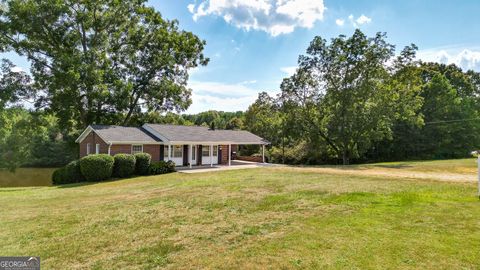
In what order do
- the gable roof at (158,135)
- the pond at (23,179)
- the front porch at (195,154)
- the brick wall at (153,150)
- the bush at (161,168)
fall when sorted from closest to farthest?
the bush at (161,168), the gable roof at (158,135), the brick wall at (153,150), the front porch at (195,154), the pond at (23,179)

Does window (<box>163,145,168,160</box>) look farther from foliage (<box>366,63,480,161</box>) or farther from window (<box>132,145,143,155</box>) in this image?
foliage (<box>366,63,480,161</box>)

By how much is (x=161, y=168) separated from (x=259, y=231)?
15.4 meters

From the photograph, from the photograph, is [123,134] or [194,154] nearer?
[123,134]

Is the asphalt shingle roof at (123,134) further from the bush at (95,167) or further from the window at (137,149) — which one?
the bush at (95,167)

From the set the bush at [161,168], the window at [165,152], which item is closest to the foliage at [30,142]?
the window at [165,152]

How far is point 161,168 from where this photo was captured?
66.8ft

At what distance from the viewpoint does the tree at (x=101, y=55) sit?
24.1m

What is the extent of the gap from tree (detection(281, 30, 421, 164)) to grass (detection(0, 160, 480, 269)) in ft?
61.3

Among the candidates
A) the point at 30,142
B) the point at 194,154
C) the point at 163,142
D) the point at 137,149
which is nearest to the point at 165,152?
the point at 163,142

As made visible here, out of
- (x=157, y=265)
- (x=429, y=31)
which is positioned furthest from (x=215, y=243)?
(x=429, y=31)

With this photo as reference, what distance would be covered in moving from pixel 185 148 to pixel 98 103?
10115 mm

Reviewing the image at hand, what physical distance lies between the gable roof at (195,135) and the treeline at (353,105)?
5.42 metres

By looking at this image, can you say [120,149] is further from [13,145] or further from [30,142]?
[30,142]

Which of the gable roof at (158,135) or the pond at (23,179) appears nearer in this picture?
the gable roof at (158,135)
